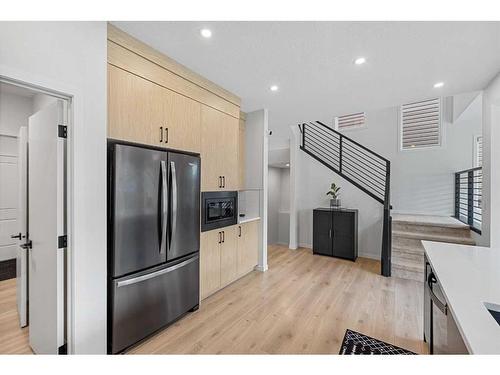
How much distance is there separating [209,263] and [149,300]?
89 centimetres

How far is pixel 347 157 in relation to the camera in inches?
213

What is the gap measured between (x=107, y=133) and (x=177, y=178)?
0.67 metres

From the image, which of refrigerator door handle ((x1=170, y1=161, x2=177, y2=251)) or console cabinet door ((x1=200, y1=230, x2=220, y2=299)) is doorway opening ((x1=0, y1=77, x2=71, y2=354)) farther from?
console cabinet door ((x1=200, y1=230, x2=220, y2=299))

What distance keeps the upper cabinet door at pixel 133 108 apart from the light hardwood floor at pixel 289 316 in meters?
1.81

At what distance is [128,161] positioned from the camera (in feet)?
5.92

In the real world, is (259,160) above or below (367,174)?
above

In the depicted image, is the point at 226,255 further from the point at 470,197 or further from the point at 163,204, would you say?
the point at 470,197

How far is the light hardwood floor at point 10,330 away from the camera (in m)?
1.92

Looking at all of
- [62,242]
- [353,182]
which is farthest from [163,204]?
[353,182]

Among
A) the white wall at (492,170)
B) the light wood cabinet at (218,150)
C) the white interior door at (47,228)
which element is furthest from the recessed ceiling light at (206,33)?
the white wall at (492,170)

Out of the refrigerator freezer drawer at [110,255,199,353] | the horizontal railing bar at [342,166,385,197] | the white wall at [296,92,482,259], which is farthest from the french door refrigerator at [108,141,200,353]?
the horizontal railing bar at [342,166,385,197]

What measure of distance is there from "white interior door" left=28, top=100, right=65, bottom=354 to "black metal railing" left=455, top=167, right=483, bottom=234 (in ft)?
15.1

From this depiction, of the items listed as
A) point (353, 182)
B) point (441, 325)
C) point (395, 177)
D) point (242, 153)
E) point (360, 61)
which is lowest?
point (441, 325)
